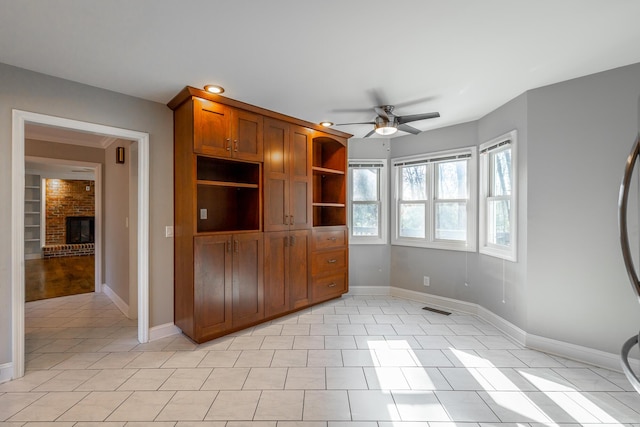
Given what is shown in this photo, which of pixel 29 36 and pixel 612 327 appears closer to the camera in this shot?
pixel 29 36

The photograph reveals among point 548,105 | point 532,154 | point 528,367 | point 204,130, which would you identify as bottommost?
point 528,367

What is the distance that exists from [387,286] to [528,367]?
2.25 m

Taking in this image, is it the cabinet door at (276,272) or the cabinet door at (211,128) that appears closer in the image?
the cabinet door at (211,128)

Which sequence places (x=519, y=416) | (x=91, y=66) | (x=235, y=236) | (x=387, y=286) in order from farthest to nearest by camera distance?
(x=387, y=286) → (x=235, y=236) → (x=91, y=66) → (x=519, y=416)

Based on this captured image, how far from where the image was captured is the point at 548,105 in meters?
2.77

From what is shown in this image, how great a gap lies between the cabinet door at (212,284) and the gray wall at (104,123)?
0.54 meters

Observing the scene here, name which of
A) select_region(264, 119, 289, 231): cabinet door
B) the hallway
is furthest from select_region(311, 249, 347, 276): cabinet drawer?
the hallway

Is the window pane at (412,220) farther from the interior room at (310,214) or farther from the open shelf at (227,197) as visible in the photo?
the open shelf at (227,197)

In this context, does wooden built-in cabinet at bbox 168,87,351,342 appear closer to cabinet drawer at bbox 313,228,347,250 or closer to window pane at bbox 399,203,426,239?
cabinet drawer at bbox 313,228,347,250

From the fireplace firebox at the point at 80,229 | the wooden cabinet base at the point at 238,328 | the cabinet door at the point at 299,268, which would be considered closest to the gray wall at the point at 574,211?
the wooden cabinet base at the point at 238,328

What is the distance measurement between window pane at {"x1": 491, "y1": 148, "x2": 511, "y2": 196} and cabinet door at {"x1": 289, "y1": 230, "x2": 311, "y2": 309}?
7.73 ft

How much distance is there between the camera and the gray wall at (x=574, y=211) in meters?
2.43

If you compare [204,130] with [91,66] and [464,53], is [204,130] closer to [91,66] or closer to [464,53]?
[91,66]

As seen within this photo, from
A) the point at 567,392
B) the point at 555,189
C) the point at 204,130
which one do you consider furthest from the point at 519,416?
the point at 204,130
